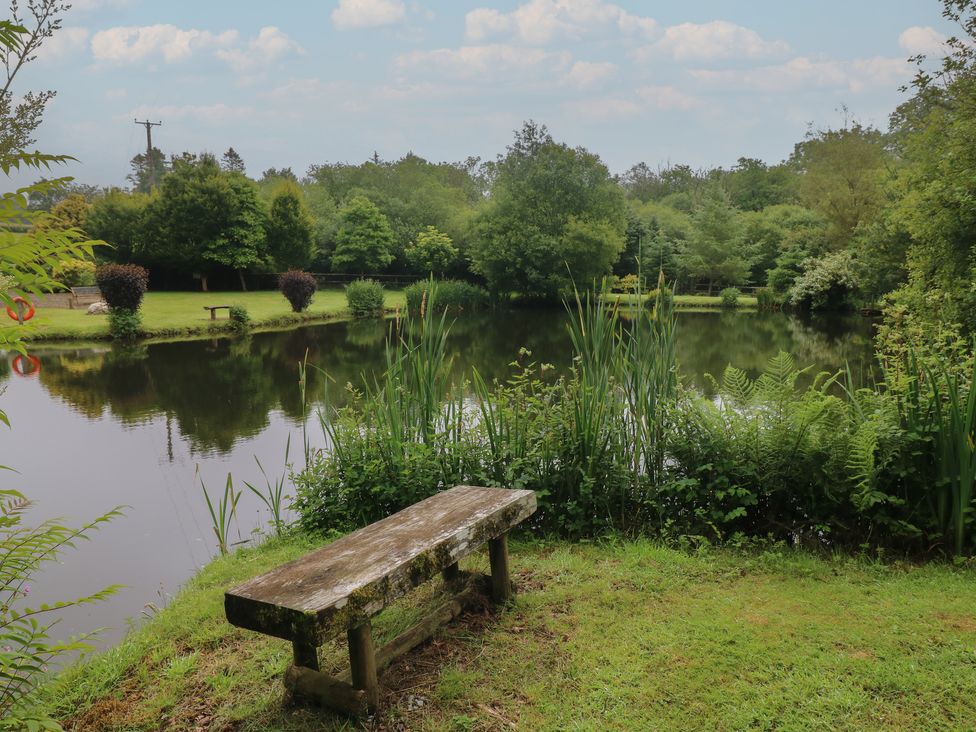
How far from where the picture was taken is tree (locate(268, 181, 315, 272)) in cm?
3334

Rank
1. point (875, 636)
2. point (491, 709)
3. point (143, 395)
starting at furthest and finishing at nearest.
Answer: point (143, 395), point (875, 636), point (491, 709)

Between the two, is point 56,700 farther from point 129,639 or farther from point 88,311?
point 88,311

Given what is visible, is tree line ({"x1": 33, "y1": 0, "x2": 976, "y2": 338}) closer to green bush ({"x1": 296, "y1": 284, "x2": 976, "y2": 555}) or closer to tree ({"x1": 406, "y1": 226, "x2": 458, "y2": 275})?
tree ({"x1": 406, "y1": 226, "x2": 458, "y2": 275})

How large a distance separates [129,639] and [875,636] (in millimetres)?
3441

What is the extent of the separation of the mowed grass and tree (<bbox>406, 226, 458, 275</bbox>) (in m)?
32.2

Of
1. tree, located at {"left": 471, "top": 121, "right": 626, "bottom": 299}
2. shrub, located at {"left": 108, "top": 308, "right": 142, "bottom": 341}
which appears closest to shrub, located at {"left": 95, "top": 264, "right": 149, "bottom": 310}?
shrub, located at {"left": 108, "top": 308, "right": 142, "bottom": 341}

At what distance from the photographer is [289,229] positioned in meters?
33.6

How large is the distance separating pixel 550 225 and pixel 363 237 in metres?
10.6

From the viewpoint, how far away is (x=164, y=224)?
31.2 metres

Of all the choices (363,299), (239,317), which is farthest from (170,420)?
(363,299)

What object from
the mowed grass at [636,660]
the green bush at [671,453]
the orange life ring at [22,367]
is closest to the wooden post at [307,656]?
the mowed grass at [636,660]

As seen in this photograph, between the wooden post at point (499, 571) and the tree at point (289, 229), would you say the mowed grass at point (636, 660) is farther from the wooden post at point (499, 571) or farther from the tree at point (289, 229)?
the tree at point (289, 229)

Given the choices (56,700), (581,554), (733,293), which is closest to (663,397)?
(581,554)

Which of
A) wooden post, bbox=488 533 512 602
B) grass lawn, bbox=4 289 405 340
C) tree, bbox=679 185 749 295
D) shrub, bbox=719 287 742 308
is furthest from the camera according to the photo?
tree, bbox=679 185 749 295
